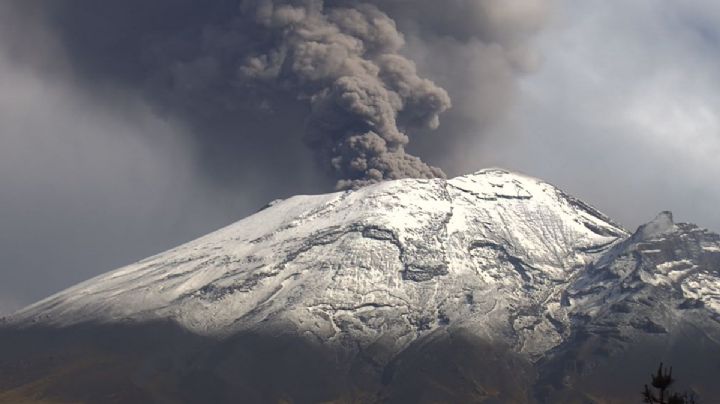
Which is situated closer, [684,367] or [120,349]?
[684,367]

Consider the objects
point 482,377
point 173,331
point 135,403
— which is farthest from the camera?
point 173,331

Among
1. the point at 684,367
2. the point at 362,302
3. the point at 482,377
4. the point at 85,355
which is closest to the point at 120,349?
the point at 85,355

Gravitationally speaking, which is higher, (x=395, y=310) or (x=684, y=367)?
A: (x=395, y=310)

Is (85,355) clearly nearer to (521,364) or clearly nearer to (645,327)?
(521,364)

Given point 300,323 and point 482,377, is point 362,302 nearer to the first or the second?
point 300,323

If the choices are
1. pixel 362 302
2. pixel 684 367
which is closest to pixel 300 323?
pixel 362 302

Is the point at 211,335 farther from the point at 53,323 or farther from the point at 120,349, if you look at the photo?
the point at 53,323

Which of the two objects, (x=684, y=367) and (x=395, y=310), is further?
(x=395, y=310)

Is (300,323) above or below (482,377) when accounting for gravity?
above

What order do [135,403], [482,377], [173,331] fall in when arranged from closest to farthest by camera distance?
1. [135,403]
2. [482,377]
3. [173,331]
